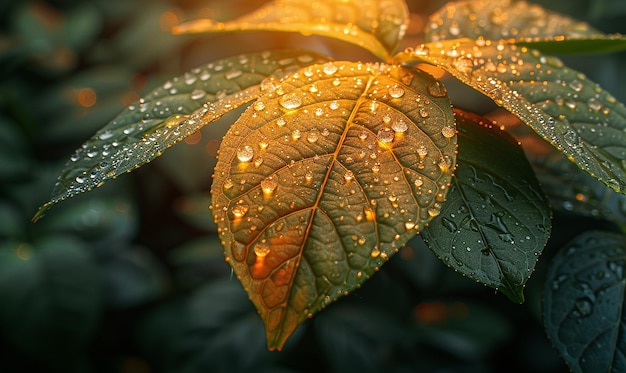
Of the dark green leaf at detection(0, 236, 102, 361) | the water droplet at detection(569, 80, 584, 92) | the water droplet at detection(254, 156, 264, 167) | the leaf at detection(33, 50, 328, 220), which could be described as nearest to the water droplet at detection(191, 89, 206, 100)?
the leaf at detection(33, 50, 328, 220)

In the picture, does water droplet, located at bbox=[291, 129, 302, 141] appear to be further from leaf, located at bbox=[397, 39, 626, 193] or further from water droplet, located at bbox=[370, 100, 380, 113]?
leaf, located at bbox=[397, 39, 626, 193]

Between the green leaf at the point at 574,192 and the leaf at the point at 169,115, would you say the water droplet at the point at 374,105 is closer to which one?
the leaf at the point at 169,115

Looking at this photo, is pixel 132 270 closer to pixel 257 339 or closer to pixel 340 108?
pixel 257 339

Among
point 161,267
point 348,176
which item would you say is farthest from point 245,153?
point 161,267

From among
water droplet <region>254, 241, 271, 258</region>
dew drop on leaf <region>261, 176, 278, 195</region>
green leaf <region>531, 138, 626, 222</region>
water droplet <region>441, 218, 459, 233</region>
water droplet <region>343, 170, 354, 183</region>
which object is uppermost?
water droplet <region>343, 170, 354, 183</region>

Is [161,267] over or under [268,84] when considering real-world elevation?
under

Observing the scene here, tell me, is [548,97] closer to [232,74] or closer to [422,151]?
[422,151]
